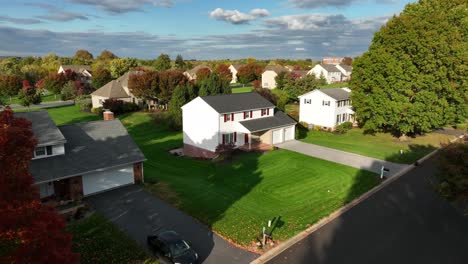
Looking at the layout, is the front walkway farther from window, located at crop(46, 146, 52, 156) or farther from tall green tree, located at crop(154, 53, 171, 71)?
tall green tree, located at crop(154, 53, 171, 71)

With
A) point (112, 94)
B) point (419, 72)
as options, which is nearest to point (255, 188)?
point (419, 72)

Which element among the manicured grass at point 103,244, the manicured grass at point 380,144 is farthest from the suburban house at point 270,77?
the manicured grass at point 103,244

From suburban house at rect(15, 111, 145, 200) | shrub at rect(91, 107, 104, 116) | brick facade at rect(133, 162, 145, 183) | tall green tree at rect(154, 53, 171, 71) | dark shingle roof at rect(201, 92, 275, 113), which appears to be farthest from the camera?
tall green tree at rect(154, 53, 171, 71)

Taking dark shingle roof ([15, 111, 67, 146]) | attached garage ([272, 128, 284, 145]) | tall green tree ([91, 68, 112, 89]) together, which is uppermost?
tall green tree ([91, 68, 112, 89])

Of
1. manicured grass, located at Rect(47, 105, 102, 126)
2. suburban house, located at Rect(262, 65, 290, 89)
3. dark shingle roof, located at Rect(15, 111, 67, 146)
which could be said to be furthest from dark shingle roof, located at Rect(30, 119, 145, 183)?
suburban house, located at Rect(262, 65, 290, 89)

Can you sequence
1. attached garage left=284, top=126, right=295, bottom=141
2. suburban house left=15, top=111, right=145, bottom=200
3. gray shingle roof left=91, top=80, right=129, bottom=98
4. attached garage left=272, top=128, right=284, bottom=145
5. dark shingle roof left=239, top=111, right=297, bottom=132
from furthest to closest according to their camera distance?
gray shingle roof left=91, top=80, right=129, bottom=98 < attached garage left=284, top=126, right=295, bottom=141 < attached garage left=272, top=128, right=284, bottom=145 < dark shingle roof left=239, top=111, right=297, bottom=132 < suburban house left=15, top=111, right=145, bottom=200

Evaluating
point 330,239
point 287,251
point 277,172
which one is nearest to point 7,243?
point 287,251

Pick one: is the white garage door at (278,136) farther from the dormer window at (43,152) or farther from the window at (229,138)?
the dormer window at (43,152)

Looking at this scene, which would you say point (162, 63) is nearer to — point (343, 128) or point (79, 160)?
point (343, 128)
